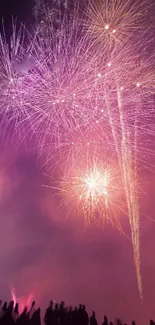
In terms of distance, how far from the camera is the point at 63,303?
57.6ft

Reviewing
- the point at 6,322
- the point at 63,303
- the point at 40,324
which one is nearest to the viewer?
the point at 6,322

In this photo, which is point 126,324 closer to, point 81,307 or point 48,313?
point 81,307

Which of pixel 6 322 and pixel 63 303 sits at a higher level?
pixel 63 303

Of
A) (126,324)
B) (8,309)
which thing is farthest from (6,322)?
(126,324)

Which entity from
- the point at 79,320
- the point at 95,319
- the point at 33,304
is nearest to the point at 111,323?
the point at 95,319

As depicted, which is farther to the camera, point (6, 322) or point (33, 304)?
point (33, 304)

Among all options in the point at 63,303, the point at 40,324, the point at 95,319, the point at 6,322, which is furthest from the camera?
the point at 63,303

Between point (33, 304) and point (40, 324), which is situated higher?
point (33, 304)

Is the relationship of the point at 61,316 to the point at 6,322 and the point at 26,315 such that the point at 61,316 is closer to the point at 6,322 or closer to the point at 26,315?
the point at 26,315

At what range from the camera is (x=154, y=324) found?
15930 mm

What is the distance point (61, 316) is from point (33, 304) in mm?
1876

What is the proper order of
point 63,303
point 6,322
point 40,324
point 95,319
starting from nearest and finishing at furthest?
point 6,322 < point 40,324 < point 95,319 < point 63,303

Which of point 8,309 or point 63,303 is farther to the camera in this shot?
point 63,303

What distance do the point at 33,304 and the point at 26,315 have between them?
4.12 feet
